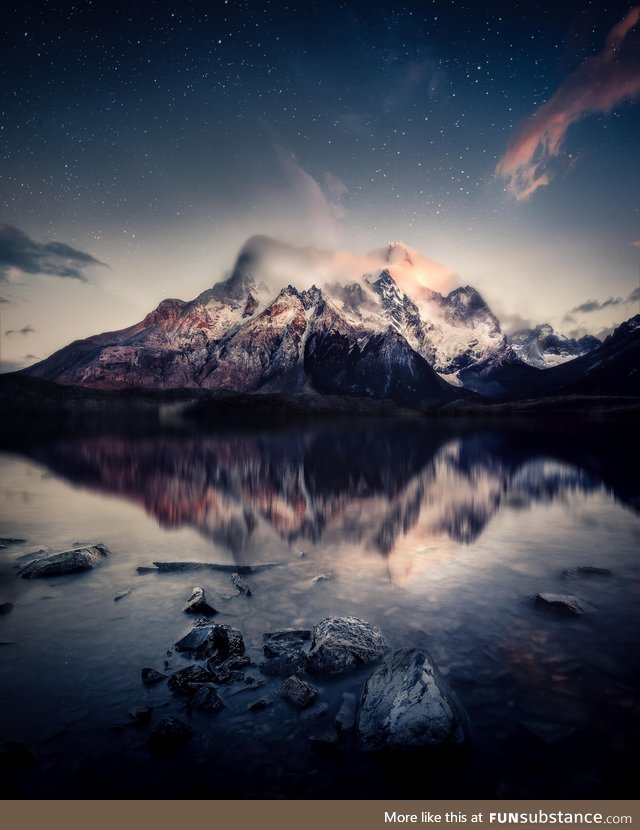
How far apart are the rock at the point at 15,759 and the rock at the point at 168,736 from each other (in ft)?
6.42

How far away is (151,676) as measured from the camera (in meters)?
9.69

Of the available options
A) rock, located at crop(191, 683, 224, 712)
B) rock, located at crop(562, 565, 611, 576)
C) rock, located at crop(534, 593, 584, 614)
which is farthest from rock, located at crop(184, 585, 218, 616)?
rock, located at crop(562, 565, 611, 576)

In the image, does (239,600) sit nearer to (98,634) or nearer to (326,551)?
(98,634)

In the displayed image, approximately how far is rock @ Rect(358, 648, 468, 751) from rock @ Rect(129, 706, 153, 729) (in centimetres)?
418

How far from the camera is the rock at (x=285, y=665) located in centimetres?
1008

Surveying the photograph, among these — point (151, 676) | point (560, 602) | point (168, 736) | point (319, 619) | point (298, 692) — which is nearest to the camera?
point (168, 736)

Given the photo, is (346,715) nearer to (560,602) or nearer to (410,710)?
(410,710)

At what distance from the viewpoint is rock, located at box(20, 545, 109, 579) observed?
53.5 ft

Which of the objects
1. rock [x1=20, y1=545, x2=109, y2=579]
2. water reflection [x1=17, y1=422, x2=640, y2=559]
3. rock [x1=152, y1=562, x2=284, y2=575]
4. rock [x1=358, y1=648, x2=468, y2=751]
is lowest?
water reflection [x1=17, y1=422, x2=640, y2=559]

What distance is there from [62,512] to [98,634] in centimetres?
2025

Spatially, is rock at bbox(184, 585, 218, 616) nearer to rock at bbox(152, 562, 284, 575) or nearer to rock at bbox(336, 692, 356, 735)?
rock at bbox(152, 562, 284, 575)

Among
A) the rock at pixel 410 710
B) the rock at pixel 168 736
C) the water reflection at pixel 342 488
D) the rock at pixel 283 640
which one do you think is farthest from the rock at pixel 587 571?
the rock at pixel 168 736

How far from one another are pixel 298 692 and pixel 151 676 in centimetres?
342

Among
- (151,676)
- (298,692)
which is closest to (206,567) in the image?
(151,676)
